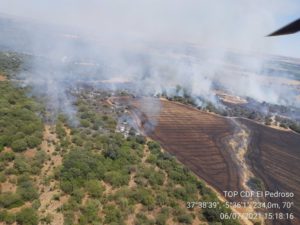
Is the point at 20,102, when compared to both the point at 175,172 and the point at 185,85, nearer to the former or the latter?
the point at 175,172

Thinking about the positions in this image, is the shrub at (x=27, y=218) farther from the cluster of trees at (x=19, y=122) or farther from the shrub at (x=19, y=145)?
the cluster of trees at (x=19, y=122)

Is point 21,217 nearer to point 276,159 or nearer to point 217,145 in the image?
point 217,145

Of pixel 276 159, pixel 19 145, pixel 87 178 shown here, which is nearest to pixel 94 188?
pixel 87 178

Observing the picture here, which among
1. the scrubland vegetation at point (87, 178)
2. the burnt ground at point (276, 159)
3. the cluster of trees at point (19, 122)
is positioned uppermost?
the cluster of trees at point (19, 122)

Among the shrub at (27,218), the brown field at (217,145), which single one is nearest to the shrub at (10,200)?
the shrub at (27,218)

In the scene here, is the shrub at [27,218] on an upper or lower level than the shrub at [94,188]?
upper

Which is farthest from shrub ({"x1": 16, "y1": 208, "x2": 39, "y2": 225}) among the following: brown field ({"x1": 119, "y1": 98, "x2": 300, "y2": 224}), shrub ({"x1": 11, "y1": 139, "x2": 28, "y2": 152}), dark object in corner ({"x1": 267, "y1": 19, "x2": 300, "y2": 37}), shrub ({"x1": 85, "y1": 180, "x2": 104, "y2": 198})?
dark object in corner ({"x1": 267, "y1": 19, "x2": 300, "y2": 37})

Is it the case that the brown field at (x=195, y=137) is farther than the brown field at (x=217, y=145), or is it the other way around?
the brown field at (x=195, y=137)

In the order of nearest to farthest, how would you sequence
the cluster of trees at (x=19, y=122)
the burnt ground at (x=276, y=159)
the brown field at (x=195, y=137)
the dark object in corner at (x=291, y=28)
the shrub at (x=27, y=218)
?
the dark object in corner at (x=291, y=28), the shrub at (x=27, y=218), the cluster of trees at (x=19, y=122), the burnt ground at (x=276, y=159), the brown field at (x=195, y=137)
